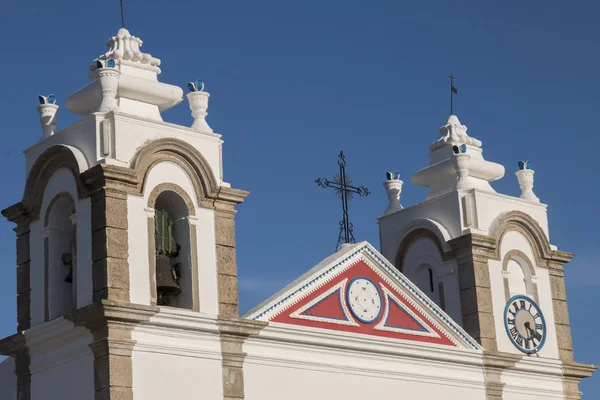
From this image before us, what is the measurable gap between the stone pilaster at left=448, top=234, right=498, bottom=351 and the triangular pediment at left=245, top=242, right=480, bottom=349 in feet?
1.62

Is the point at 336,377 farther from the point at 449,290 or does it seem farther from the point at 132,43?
the point at 132,43

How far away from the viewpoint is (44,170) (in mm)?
22812

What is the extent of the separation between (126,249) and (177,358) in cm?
179

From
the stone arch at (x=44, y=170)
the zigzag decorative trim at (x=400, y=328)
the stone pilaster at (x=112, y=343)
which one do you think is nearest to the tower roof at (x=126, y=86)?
the stone arch at (x=44, y=170)

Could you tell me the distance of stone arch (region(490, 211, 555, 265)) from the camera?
26.7 m

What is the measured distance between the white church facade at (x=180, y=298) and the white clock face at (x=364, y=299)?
2cm

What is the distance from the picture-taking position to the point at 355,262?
80.1 ft

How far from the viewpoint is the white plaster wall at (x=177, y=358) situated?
21.0 meters

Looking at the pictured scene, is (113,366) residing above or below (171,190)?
below

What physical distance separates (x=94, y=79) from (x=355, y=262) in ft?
17.6

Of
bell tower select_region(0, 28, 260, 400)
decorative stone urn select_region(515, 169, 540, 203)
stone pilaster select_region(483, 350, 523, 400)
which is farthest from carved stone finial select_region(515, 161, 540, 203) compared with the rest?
bell tower select_region(0, 28, 260, 400)

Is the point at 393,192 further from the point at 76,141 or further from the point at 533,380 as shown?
the point at 76,141

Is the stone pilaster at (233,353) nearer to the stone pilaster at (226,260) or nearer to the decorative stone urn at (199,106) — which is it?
the stone pilaster at (226,260)

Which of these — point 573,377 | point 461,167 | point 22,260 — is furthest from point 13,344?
point 573,377
